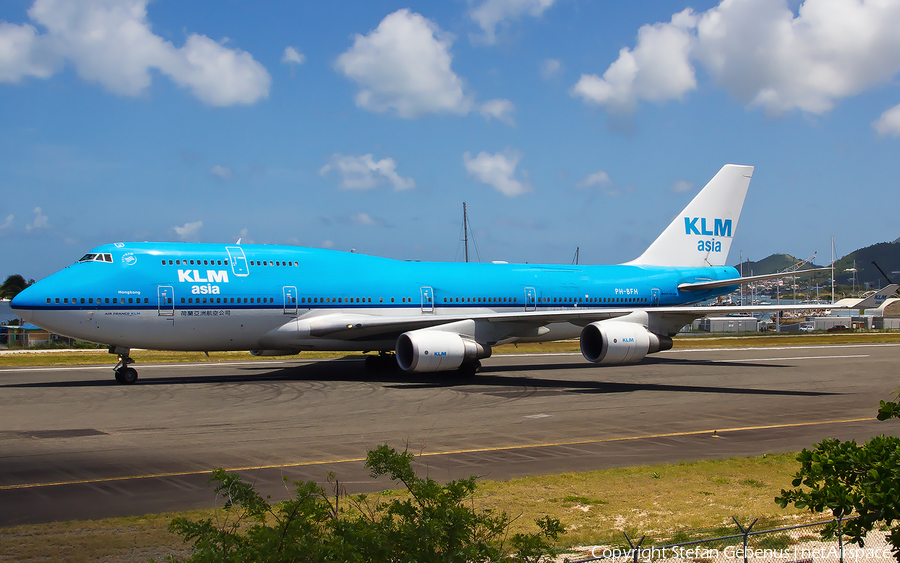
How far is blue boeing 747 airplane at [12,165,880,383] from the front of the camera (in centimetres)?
2442

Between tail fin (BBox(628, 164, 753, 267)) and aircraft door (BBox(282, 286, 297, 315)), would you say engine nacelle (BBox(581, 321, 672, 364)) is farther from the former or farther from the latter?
tail fin (BBox(628, 164, 753, 267))

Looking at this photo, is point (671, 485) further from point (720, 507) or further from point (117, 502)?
point (117, 502)

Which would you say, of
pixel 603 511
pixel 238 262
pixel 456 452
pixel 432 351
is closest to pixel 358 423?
pixel 456 452

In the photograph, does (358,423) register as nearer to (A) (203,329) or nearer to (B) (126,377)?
(A) (203,329)

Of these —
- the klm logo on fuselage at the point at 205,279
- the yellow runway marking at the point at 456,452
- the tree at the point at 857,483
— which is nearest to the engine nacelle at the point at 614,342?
the yellow runway marking at the point at 456,452

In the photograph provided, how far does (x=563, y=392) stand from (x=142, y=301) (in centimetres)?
1498

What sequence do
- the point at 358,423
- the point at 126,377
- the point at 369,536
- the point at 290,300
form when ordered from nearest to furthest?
the point at 369,536 < the point at 358,423 < the point at 126,377 < the point at 290,300

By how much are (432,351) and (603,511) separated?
50.1 ft

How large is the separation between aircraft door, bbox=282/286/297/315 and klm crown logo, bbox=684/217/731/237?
2191 cm

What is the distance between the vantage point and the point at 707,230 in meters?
38.5

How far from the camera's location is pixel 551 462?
1295 cm

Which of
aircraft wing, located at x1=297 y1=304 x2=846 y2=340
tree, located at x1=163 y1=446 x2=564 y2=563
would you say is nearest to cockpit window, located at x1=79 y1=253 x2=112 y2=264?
aircraft wing, located at x1=297 y1=304 x2=846 y2=340

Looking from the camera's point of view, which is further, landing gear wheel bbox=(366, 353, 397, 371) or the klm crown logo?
the klm crown logo

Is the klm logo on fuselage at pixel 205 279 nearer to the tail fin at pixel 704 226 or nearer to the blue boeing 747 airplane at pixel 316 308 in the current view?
the blue boeing 747 airplane at pixel 316 308
